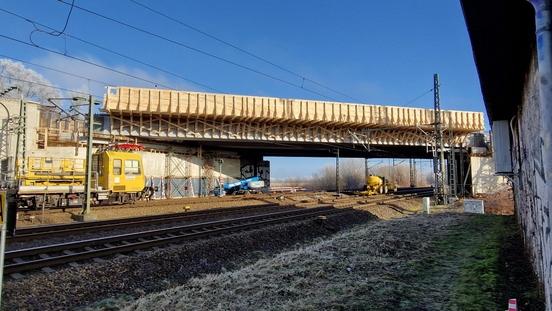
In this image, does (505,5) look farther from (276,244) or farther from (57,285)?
(276,244)

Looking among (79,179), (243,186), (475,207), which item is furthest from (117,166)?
(475,207)

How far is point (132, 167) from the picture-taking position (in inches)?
990

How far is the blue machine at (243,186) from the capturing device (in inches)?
1519

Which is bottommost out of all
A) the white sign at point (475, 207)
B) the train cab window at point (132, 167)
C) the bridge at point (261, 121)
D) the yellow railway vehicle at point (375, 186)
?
the white sign at point (475, 207)


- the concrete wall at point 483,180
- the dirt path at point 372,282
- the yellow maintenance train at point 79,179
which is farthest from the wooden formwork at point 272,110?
the dirt path at point 372,282

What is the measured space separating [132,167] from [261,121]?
1310cm

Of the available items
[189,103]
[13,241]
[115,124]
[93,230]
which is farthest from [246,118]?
[13,241]

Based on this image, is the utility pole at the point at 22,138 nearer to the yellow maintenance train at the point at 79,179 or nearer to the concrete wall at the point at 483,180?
the yellow maintenance train at the point at 79,179

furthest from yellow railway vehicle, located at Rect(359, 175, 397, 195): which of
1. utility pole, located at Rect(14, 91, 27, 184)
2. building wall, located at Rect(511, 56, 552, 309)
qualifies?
building wall, located at Rect(511, 56, 552, 309)

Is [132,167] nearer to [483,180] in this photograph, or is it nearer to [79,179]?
[79,179]

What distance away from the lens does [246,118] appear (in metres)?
33.8

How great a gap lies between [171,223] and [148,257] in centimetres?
696

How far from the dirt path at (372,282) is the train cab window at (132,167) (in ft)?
55.8

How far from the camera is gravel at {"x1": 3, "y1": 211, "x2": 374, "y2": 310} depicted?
7035mm
